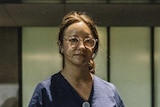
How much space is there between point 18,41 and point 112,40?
6.85ft

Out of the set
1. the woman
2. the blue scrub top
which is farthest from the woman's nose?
the blue scrub top

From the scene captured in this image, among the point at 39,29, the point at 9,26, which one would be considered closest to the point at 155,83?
the point at 39,29

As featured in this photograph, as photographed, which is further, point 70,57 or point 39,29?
point 39,29

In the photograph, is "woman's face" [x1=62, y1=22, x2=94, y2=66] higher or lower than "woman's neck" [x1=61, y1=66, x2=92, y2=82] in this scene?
higher

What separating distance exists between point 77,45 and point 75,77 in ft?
0.43

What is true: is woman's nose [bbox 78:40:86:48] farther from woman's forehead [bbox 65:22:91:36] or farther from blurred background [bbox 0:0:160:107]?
blurred background [bbox 0:0:160:107]

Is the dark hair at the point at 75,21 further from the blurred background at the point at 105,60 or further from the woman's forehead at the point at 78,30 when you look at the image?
the blurred background at the point at 105,60

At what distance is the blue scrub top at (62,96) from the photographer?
1604 millimetres

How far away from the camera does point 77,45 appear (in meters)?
1.63

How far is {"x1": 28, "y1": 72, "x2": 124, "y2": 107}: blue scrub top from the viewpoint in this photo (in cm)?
160

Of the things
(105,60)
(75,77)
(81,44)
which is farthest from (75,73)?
(105,60)

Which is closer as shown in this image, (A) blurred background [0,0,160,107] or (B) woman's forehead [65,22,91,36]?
(B) woman's forehead [65,22,91,36]

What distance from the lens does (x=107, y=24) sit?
9.59 m

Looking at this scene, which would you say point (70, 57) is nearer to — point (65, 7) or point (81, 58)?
point (81, 58)
